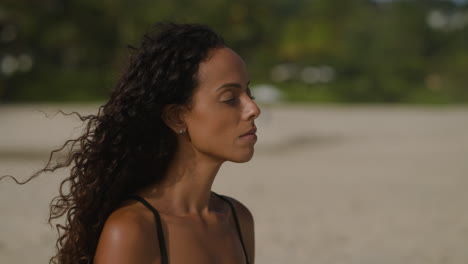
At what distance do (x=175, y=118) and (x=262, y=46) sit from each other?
49957mm

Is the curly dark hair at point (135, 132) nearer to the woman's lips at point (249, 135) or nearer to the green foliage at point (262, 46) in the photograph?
the woman's lips at point (249, 135)

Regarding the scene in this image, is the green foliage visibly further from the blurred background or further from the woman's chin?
the woman's chin

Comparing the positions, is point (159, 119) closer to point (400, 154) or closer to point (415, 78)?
point (400, 154)

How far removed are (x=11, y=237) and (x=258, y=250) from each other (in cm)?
290

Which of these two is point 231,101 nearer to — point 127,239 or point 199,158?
point 199,158

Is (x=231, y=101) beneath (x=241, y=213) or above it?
above

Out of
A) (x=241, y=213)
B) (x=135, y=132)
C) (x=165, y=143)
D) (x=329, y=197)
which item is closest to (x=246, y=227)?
(x=241, y=213)

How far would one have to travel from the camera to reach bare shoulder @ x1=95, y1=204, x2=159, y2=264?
6.52 feet

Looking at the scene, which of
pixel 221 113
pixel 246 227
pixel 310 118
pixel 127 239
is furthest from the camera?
pixel 310 118

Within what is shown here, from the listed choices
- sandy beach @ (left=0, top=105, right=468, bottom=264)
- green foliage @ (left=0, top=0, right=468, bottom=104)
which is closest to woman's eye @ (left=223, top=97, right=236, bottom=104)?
sandy beach @ (left=0, top=105, right=468, bottom=264)

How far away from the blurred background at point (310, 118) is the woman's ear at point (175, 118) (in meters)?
0.38

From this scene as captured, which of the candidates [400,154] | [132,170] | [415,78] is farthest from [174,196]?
[415,78]

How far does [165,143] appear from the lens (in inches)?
88.0

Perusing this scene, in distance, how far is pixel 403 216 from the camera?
8.62m
